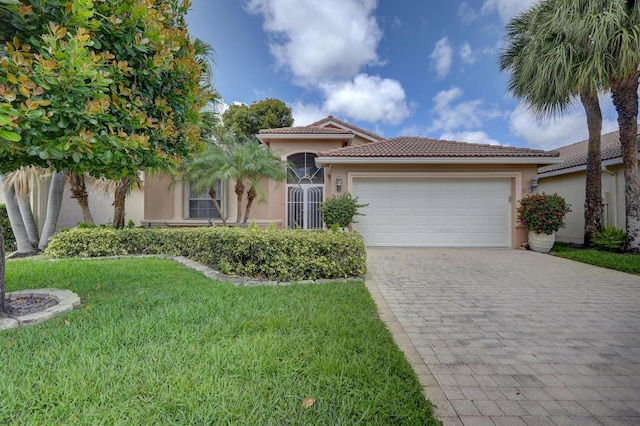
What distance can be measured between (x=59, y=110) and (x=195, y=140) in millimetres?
1661

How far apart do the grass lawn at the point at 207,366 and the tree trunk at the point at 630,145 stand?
10274 mm

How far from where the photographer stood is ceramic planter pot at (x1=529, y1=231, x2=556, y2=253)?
32.5 feet

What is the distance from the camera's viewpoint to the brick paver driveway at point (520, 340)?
2.35 metres

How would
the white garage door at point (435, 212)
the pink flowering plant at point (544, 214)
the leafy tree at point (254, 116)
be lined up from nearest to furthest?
the pink flowering plant at point (544, 214) → the white garage door at point (435, 212) → the leafy tree at point (254, 116)

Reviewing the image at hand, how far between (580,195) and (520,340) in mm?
12915

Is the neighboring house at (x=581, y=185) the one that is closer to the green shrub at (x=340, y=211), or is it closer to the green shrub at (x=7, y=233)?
the green shrub at (x=340, y=211)

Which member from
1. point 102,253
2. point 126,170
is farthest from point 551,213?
point 102,253

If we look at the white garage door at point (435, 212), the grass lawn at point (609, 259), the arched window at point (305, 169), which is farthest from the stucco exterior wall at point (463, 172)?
the arched window at point (305, 169)

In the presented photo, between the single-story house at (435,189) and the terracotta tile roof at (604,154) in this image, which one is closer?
the single-story house at (435,189)

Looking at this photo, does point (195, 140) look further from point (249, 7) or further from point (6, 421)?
point (249, 7)

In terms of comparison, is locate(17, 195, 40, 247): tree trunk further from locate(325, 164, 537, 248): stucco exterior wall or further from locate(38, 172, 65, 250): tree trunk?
locate(325, 164, 537, 248): stucco exterior wall

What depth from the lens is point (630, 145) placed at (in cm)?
895

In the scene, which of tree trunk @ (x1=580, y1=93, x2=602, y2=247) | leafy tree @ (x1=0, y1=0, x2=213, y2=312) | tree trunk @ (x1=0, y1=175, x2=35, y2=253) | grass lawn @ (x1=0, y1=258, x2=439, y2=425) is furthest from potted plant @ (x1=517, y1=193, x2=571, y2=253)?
tree trunk @ (x1=0, y1=175, x2=35, y2=253)

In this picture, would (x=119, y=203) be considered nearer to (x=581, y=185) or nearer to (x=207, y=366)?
(x=207, y=366)
